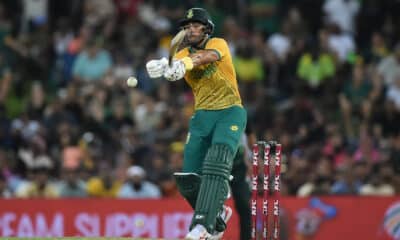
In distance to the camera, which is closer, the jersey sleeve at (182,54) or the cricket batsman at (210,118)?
the cricket batsman at (210,118)

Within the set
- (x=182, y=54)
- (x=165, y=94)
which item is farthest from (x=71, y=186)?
(x=182, y=54)

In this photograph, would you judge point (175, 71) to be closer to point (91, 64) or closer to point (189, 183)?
point (189, 183)

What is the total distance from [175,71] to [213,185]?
1.18 m

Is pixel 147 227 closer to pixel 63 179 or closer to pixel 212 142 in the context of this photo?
pixel 63 179

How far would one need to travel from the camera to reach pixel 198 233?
10.5m

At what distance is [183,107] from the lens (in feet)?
62.6

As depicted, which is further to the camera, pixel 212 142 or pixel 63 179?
pixel 63 179

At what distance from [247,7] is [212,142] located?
399 inches

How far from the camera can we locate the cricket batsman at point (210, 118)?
10.9 metres

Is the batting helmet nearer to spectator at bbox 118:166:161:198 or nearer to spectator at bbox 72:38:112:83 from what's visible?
spectator at bbox 118:166:161:198

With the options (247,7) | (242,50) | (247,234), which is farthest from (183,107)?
(247,234)

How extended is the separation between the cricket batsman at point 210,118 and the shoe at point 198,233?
27 cm

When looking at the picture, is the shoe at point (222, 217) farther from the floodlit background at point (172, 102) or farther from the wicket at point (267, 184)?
the floodlit background at point (172, 102)

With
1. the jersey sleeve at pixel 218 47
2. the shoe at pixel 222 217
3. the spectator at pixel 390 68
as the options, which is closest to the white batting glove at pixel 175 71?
the jersey sleeve at pixel 218 47
